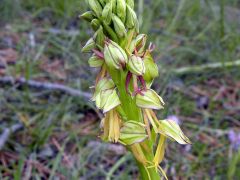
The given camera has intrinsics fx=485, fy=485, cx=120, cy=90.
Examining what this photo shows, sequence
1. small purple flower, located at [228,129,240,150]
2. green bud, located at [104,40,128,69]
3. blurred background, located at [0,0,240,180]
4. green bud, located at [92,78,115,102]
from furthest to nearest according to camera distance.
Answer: small purple flower, located at [228,129,240,150] < blurred background, located at [0,0,240,180] < green bud, located at [92,78,115,102] < green bud, located at [104,40,128,69]

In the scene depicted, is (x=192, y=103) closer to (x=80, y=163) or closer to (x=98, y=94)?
(x=80, y=163)

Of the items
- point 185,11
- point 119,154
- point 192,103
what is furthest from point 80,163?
point 185,11

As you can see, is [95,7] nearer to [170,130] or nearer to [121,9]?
[121,9]

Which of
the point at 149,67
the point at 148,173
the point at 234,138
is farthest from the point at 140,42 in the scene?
the point at 234,138

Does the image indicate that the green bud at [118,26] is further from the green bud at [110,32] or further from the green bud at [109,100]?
the green bud at [109,100]

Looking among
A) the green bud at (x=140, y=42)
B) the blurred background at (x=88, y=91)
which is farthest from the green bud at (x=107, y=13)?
the blurred background at (x=88, y=91)

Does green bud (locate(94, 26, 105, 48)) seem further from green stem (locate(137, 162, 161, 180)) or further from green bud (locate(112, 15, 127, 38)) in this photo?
green stem (locate(137, 162, 161, 180))

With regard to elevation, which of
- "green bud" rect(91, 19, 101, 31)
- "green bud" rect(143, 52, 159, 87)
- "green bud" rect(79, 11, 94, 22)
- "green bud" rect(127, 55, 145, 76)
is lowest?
"green bud" rect(143, 52, 159, 87)

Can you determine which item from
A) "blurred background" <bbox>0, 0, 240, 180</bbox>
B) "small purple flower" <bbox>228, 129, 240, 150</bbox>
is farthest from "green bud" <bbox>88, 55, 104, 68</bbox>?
"small purple flower" <bbox>228, 129, 240, 150</bbox>
